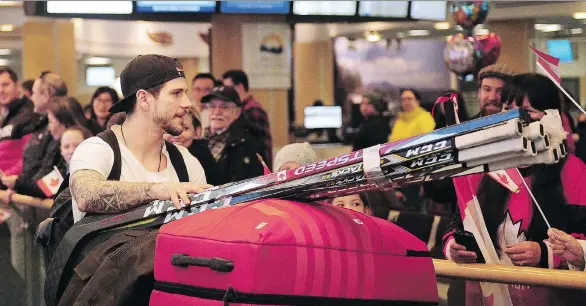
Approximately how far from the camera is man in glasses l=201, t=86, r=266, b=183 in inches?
257

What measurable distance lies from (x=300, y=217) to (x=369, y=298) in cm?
28

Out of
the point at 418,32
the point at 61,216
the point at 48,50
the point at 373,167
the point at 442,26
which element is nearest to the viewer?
the point at 373,167

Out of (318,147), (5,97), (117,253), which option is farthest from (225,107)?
(318,147)

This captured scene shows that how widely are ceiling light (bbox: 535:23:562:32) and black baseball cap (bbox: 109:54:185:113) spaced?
15691mm

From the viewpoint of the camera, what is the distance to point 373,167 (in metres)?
2.51

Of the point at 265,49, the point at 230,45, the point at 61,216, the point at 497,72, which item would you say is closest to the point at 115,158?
the point at 61,216

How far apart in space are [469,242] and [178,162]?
1052 mm

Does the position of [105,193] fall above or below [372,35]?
below

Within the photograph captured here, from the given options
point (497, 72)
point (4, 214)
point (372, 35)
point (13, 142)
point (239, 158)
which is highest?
point (372, 35)

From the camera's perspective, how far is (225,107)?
6785 millimetres

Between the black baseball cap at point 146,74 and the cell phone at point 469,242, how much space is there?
1088 mm

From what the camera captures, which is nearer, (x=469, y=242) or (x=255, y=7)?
(x=469, y=242)

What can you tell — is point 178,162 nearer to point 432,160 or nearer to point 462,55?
point 432,160

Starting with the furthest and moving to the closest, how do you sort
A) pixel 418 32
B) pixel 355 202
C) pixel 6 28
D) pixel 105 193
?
pixel 418 32
pixel 6 28
pixel 355 202
pixel 105 193
